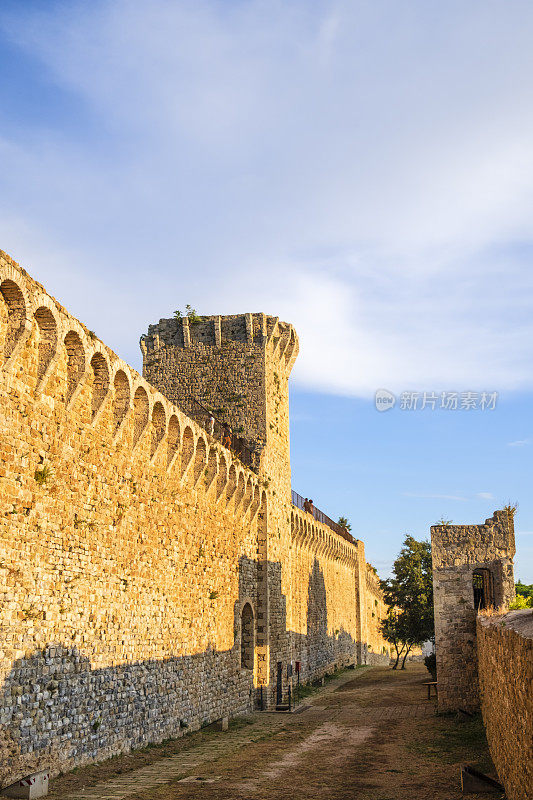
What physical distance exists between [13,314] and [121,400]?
3.82m

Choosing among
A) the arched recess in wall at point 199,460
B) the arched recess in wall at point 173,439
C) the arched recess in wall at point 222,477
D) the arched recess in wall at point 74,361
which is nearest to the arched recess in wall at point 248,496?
the arched recess in wall at point 222,477

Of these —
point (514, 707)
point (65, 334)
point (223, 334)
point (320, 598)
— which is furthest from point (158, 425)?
point (320, 598)

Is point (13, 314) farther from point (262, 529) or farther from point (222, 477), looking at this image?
point (262, 529)

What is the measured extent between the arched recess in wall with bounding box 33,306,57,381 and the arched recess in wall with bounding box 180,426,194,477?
20.8ft

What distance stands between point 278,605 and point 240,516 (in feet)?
14.0

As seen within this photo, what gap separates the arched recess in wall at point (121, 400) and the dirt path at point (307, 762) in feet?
20.0

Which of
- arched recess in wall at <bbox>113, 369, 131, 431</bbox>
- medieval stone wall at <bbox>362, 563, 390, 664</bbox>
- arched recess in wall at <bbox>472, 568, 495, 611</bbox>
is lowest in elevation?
medieval stone wall at <bbox>362, 563, 390, 664</bbox>

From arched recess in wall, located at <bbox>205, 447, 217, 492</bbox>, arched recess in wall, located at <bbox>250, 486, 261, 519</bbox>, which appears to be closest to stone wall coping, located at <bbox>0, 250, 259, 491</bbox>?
arched recess in wall, located at <bbox>205, 447, 217, 492</bbox>

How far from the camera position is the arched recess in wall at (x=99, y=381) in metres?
13.0

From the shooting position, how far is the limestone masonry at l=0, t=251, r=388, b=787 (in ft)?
34.4

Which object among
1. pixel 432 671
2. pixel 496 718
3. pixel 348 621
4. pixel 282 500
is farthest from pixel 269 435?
pixel 348 621

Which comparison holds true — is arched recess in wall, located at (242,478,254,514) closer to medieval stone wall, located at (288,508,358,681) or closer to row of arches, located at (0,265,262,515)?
row of arches, located at (0,265,262,515)

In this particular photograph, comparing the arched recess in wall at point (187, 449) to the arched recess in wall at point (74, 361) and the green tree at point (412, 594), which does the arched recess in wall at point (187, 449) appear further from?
the green tree at point (412, 594)

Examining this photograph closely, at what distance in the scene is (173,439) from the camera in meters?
16.6
